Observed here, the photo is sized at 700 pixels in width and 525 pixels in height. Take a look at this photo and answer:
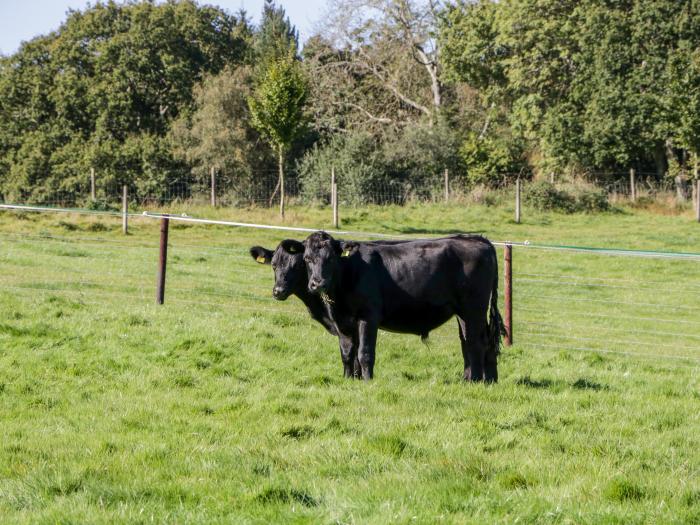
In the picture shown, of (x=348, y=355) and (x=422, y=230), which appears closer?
(x=348, y=355)

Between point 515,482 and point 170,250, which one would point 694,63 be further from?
point 515,482

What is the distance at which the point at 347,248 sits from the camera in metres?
8.85

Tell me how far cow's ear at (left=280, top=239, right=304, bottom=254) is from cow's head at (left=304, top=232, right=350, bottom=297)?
15 centimetres

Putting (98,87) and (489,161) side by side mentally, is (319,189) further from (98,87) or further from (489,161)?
(98,87)

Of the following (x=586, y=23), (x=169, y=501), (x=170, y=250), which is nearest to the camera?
(x=169, y=501)

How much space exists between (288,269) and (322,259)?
60 centimetres

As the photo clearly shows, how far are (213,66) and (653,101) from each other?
22155 mm

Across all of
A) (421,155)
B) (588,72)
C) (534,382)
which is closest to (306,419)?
(534,382)

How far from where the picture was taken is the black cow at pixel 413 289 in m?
8.85

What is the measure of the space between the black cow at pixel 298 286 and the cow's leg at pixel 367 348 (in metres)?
0.24

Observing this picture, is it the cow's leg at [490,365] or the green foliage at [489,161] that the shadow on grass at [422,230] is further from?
the cow's leg at [490,365]

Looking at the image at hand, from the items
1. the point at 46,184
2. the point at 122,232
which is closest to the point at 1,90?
the point at 46,184

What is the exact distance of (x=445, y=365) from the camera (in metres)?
9.86

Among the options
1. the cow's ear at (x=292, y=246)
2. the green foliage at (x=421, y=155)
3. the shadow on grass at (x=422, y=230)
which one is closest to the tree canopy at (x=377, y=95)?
the green foliage at (x=421, y=155)
